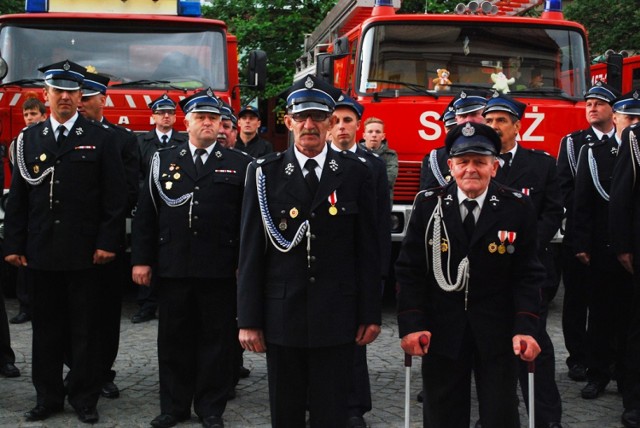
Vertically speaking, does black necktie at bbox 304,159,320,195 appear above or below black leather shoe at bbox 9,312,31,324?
above

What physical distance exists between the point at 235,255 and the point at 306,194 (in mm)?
1671

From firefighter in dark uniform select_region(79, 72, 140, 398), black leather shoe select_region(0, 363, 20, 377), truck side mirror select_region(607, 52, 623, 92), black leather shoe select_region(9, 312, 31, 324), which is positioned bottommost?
black leather shoe select_region(0, 363, 20, 377)

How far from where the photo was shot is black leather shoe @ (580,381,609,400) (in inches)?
269

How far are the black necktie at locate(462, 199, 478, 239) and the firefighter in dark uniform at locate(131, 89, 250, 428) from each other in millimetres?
1953

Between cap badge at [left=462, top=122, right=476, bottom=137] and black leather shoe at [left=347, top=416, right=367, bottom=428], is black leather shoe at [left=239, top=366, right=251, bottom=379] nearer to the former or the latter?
black leather shoe at [left=347, top=416, right=367, bottom=428]

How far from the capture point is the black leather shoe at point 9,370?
7246mm

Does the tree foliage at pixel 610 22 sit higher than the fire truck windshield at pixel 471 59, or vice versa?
the tree foliage at pixel 610 22

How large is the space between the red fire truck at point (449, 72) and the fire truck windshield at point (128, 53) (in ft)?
4.32

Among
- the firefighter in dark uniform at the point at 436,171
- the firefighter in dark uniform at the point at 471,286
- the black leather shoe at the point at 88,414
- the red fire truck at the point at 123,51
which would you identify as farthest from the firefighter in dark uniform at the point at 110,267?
the red fire truck at the point at 123,51

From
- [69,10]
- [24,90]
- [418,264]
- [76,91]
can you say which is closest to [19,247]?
[76,91]

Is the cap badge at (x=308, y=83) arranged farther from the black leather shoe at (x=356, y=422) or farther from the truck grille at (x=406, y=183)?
the truck grille at (x=406, y=183)

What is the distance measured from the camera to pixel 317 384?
4672mm

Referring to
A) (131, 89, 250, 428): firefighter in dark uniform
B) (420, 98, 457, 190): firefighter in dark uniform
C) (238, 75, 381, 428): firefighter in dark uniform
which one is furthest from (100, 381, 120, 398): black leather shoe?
(420, 98, 457, 190): firefighter in dark uniform

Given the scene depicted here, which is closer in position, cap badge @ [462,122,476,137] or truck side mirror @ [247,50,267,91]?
cap badge @ [462,122,476,137]
